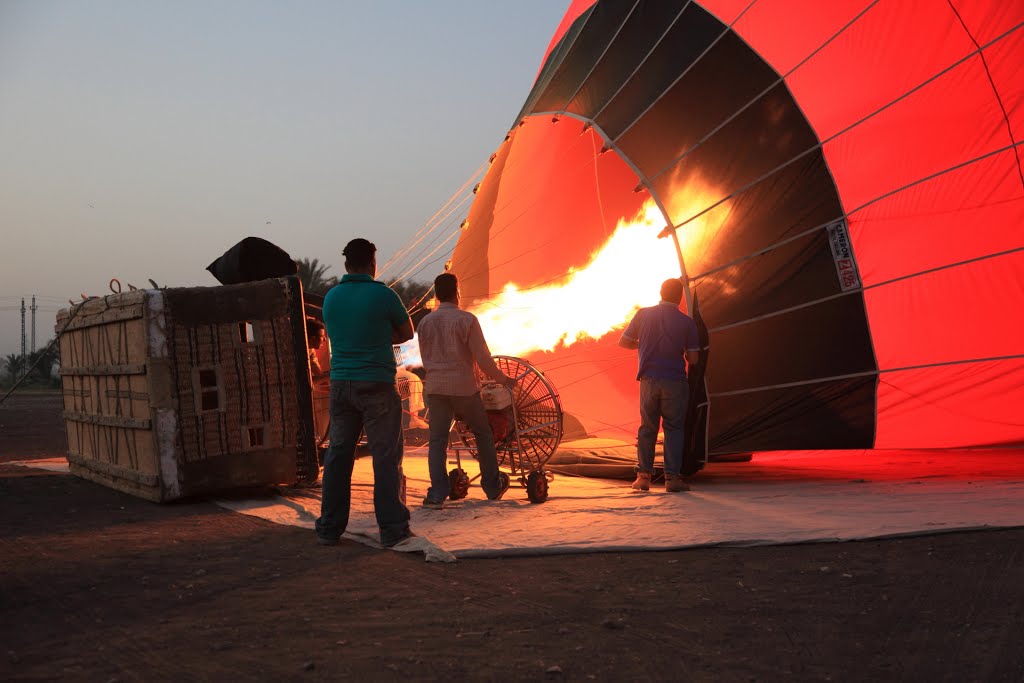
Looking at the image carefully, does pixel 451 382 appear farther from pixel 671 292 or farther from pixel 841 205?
pixel 841 205

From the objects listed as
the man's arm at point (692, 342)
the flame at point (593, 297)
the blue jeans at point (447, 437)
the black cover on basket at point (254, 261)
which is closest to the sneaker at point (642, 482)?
the man's arm at point (692, 342)

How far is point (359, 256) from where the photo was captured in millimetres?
5449

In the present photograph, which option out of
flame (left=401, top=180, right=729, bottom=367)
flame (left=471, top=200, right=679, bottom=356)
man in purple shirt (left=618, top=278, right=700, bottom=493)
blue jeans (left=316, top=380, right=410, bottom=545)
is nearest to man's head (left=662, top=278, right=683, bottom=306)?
man in purple shirt (left=618, top=278, right=700, bottom=493)

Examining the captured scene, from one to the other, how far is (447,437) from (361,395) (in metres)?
1.38

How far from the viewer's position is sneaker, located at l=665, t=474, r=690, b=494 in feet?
23.2

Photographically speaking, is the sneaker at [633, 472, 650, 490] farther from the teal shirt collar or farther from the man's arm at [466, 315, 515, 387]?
the teal shirt collar

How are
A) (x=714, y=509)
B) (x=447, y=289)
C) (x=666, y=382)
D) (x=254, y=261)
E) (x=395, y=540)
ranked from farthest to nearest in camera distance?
(x=254, y=261)
(x=666, y=382)
(x=447, y=289)
(x=714, y=509)
(x=395, y=540)

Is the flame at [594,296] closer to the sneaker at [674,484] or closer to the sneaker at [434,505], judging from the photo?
the sneaker at [674,484]

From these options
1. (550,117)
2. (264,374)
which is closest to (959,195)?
(550,117)

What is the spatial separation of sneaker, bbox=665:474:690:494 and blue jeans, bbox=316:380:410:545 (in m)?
2.49

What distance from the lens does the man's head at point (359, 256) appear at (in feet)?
17.8

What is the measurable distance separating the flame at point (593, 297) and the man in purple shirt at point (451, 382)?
199 centimetres

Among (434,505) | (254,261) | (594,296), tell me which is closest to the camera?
(434,505)

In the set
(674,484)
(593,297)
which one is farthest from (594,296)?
(674,484)
